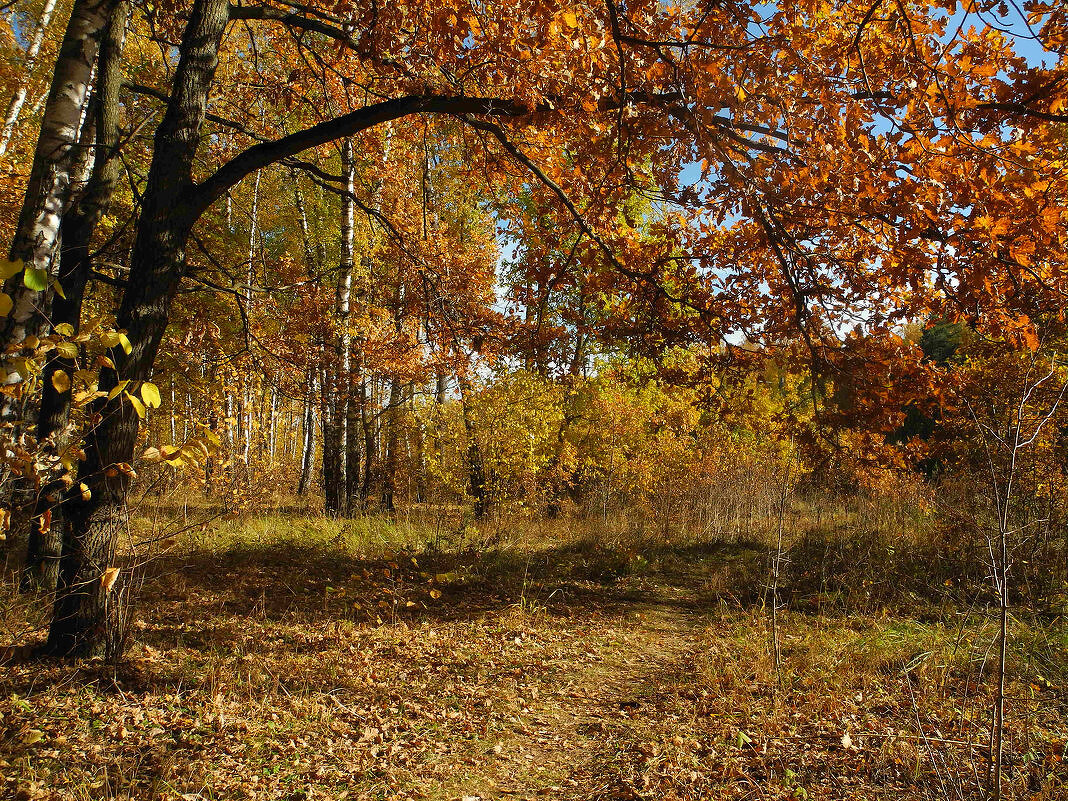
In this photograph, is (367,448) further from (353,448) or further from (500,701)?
(500,701)

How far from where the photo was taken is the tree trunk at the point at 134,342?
3.69 metres

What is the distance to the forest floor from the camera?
3.04 m

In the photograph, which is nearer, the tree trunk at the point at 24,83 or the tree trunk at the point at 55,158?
the tree trunk at the point at 55,158

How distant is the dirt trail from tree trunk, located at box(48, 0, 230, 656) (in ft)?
8.87

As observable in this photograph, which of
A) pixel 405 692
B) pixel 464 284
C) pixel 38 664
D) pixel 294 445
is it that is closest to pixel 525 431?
pixel 464 284

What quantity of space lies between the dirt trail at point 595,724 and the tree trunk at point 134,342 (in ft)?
8.87

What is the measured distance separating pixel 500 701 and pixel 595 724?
74cm

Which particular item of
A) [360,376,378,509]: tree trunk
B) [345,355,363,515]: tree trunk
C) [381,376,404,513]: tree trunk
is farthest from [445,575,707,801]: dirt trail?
[381,376,404,513]: tree trunk

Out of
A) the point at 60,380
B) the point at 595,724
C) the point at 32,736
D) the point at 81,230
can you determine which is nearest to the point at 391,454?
the point at 81,230

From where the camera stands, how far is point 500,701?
4230 millimetres

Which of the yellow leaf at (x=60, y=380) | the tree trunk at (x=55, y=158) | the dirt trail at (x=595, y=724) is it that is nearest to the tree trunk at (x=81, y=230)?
the tree trunk at (x=55, y=158)

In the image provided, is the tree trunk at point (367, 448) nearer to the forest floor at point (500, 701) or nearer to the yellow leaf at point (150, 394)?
the forest floor at point (500, 701)

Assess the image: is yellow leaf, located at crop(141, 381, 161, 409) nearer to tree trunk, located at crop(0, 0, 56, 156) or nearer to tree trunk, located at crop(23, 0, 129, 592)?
tree trunk, located at crop(23, 0, 129, 592)

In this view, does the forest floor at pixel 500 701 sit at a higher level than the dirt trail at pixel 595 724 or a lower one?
higher
